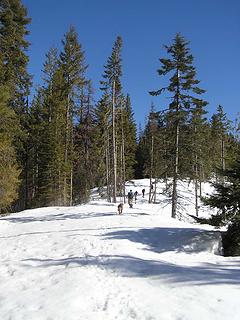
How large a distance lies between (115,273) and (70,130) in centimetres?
3153

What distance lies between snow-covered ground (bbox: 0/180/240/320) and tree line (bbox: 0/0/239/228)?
4305mm

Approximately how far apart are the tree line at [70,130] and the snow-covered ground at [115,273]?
431 centimetres

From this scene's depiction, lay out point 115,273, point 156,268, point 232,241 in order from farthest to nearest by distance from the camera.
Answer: point 232,241 → point 156,268 → point 115,273

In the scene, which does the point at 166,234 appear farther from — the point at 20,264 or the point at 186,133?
the point at 186,133

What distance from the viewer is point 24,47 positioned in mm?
35656

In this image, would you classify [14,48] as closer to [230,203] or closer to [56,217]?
[56,217]

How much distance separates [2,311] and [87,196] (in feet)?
118

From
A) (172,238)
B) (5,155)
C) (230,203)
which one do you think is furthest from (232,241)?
(5,155)

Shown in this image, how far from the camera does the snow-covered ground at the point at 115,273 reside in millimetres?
9312

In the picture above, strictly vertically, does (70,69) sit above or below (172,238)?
above

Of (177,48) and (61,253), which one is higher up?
(177,48)

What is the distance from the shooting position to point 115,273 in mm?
12266

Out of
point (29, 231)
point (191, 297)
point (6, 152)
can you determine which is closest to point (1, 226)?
point (29, 231)

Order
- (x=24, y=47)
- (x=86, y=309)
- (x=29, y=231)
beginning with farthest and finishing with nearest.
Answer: (x=24, y=47), (x=29, y=231), (x=86, y=309)
